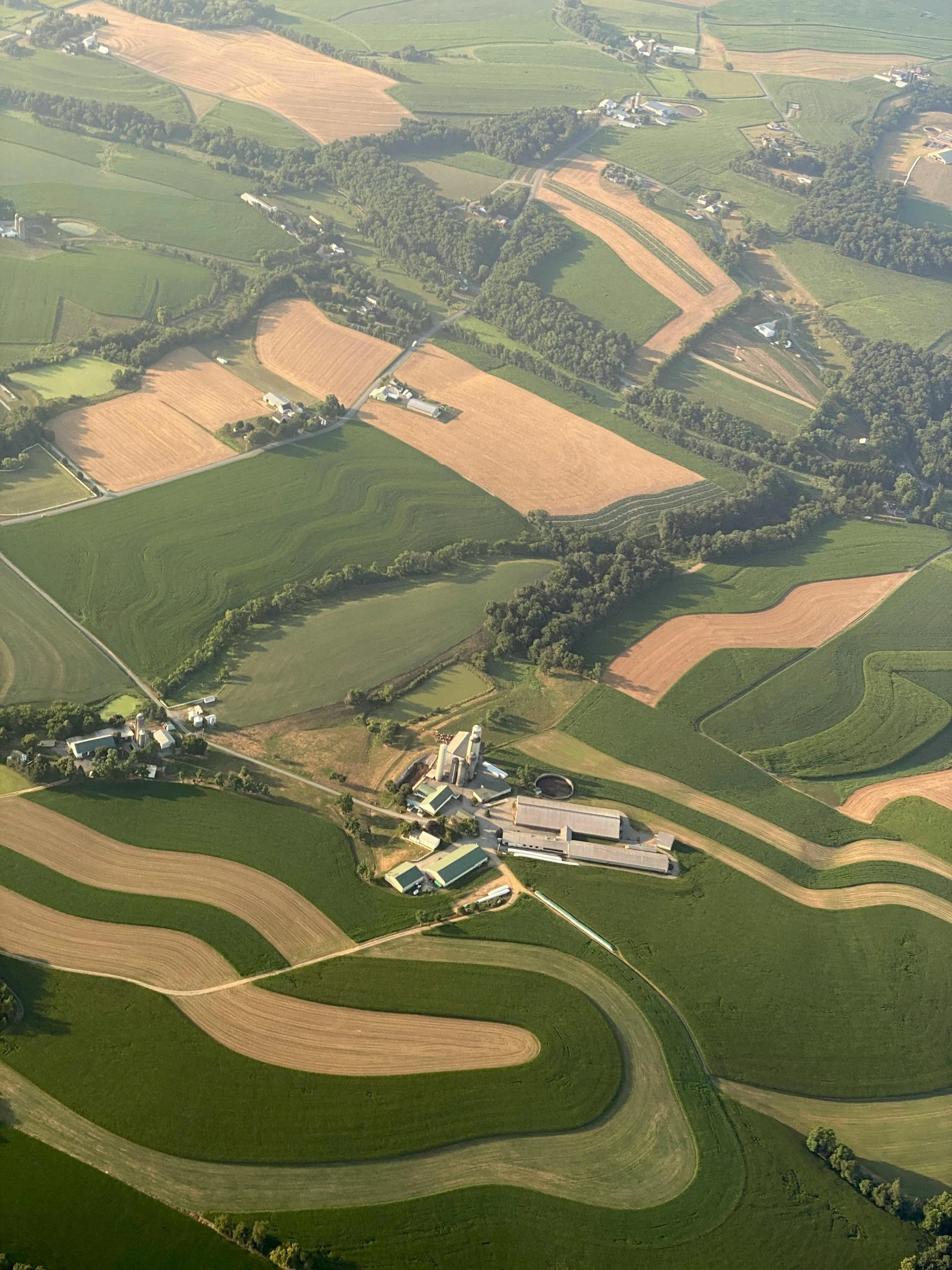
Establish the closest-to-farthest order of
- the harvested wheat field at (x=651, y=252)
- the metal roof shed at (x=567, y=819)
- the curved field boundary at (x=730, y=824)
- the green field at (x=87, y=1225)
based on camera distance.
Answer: the green field at (x=87, y=1225)
the metal roof shed at (x=567, y=819)
the curved field boundary at (x=730, y=824)
the harvested wheat field at (x=651, y=252)

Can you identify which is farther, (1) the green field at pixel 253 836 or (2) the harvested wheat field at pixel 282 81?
(2) the harvested wheat field at pixel 282 81

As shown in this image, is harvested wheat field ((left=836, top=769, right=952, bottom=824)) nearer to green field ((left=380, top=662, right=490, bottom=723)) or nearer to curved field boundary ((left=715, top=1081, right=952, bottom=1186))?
curved field boundary ((left=715, top=1081, right=952, bottom=1186))

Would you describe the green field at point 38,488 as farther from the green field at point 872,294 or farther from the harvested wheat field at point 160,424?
the green field at point 872,294

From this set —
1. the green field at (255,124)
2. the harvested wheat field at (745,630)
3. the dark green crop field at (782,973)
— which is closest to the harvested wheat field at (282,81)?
the green field at (255,124)

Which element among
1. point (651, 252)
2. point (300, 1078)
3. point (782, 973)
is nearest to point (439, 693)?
point (782, 973)

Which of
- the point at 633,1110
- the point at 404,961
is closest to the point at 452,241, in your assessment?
the point at 404,961

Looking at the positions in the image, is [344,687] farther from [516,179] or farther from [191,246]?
[516,179]
